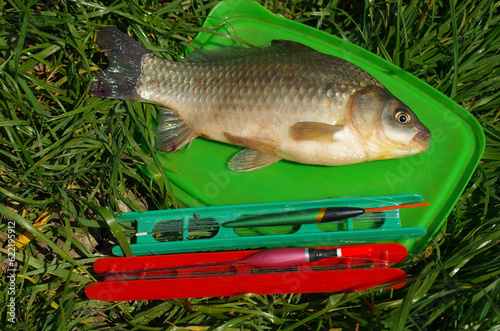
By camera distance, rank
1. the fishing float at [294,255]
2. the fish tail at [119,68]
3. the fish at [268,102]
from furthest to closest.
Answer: the fish tail at [119,68] → the fish at [268,102] → the fishing float at [294,255]

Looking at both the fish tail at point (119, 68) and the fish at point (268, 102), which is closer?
the fish at point (268, 102)

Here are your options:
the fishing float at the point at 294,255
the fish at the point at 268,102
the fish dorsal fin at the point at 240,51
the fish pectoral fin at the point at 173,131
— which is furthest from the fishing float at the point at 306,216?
the fish dorsal fin at the point at 240,51

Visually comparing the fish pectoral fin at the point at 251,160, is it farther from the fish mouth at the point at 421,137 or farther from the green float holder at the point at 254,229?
the fish mouth at the point at 421,137

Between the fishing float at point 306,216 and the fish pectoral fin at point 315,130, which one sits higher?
the fish pectoral fin at point 315,130

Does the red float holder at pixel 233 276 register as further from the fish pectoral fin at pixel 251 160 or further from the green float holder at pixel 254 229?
the fish pectoral fin at pixel 251 160

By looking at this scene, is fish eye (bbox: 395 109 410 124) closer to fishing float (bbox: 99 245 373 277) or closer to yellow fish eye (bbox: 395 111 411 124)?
yellow fish eye (bbox: 395 111 411 124)

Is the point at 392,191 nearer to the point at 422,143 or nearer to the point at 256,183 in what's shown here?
the point at 422,143

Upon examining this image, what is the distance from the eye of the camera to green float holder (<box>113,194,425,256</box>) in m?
2.23

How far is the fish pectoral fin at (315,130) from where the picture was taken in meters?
2.19

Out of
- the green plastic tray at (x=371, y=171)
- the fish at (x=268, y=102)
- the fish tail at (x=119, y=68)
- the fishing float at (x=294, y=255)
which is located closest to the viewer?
the fishing float at (x=294, y=255)

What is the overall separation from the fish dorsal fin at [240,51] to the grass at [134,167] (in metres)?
0.22

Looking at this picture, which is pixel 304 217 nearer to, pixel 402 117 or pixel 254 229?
pixel 254 229

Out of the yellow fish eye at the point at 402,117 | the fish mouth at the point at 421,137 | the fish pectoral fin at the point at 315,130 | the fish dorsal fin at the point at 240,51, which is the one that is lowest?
the fish pectoral fin at the point at 315,130

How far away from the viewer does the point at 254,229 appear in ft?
7.87
